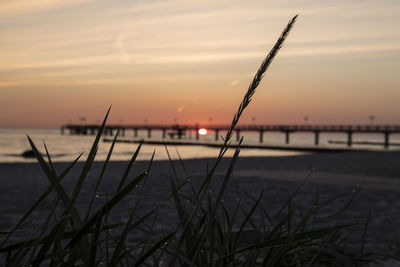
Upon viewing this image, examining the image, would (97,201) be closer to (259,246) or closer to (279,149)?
(259,246)

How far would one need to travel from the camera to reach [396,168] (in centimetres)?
1404

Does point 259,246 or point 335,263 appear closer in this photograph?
point 259,246

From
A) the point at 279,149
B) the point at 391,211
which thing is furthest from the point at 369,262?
the point at 279,149

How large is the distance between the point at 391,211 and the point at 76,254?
6.11 meters

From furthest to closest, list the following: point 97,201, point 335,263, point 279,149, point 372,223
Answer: point 279,149 < point 97,201 < point 372,223 < point 335,263

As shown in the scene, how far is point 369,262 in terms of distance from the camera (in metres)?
2.86

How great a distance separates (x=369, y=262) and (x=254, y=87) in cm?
233

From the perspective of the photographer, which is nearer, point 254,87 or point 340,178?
point 254,87

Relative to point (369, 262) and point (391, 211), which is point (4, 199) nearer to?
point (391, 211)

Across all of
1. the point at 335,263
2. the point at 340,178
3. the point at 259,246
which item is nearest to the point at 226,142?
the point at 259,246

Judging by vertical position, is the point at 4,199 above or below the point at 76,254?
below

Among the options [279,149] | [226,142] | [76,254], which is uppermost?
[226,142]

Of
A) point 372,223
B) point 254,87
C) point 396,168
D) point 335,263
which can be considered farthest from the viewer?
point 396,168

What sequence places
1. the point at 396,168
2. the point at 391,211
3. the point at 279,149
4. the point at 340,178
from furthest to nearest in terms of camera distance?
the point at 279,149 → the point at 396,168 → the point at 340,178 → the point at 391,211
